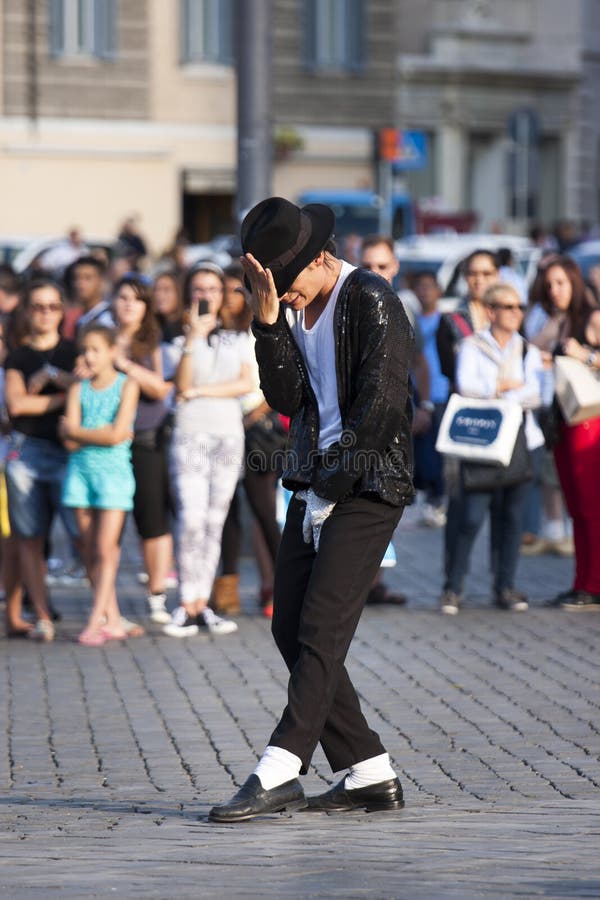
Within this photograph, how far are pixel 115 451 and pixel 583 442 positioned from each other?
262cm

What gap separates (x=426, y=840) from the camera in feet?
19.2

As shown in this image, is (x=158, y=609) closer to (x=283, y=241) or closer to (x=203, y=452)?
(x=203, y=452)

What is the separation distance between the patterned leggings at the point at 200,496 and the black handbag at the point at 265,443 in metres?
0.38

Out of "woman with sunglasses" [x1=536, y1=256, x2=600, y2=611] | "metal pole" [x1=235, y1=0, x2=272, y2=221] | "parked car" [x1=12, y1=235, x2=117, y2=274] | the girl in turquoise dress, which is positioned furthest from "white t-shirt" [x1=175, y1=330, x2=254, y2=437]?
"parked car" [x1=12, y1=235, x2=117, y2=274]

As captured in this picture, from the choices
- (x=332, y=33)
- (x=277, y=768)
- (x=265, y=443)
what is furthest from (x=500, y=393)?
(x=332, y=33)

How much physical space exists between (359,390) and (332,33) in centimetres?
3109

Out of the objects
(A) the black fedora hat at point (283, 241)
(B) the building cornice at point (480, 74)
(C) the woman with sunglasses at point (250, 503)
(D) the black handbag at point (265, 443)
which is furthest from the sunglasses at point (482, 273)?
(B) the building cornice at point (480, 74)

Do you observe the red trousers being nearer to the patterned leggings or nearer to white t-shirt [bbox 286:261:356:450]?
the patterned leggings

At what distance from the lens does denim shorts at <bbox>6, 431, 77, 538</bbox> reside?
10594 millimetres

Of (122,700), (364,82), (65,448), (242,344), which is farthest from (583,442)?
(364,82)

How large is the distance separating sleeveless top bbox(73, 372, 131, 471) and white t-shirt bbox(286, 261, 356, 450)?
4.13m

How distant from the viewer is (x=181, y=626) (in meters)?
10.6

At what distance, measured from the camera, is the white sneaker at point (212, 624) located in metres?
10.6

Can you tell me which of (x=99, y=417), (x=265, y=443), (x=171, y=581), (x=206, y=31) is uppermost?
(x=206, y=31)
